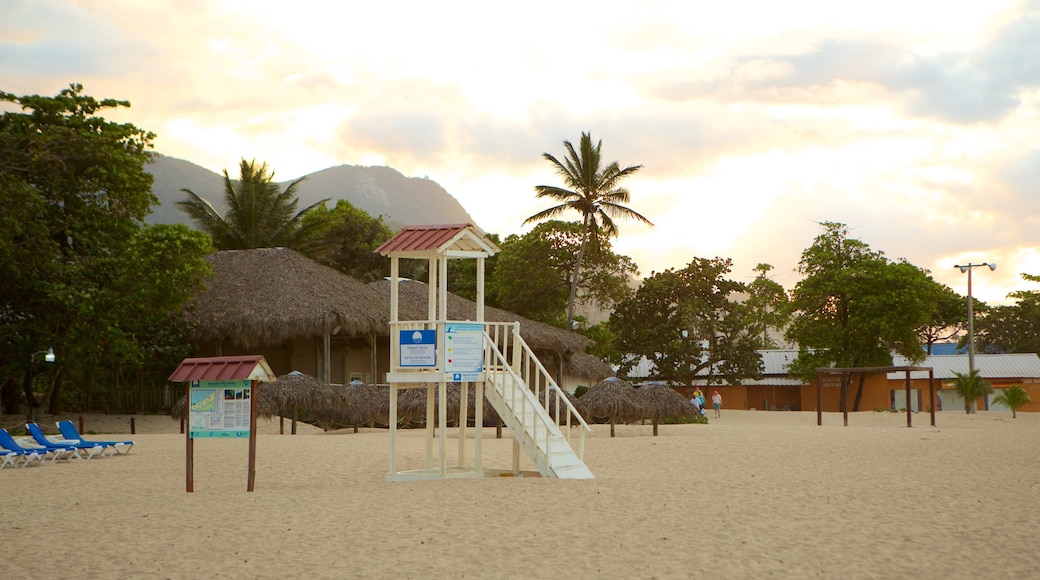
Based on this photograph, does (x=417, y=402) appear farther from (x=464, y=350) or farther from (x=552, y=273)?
(x=552, y=273)

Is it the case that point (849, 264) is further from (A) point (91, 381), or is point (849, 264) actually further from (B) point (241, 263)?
(A) point (91, 381)

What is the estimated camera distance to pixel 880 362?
136ft

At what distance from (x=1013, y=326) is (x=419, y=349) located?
59369 mm

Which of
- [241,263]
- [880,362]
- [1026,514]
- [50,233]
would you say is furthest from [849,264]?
[1026,514]

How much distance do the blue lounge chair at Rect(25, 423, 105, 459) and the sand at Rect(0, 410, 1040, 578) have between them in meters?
1.11

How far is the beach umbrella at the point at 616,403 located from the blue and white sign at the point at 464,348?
34.2 ft

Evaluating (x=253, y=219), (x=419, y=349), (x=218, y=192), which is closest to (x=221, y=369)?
(x=419, y=349)

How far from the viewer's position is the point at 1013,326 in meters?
62.5

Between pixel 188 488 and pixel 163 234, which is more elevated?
pixel 163 234

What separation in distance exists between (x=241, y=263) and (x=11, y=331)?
28.9 feet

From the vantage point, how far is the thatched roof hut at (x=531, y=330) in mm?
34688

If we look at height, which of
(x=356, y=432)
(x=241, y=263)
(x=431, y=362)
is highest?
(x=241, y=263)

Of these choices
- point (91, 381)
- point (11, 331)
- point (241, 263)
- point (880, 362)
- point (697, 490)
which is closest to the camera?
point (697, 490)

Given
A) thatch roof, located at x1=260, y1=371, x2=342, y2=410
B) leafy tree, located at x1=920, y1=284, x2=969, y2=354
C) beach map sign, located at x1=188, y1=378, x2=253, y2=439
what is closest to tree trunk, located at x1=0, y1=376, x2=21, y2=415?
thatch roof, located at x1=260, y1=371, x2=342, y2=410
